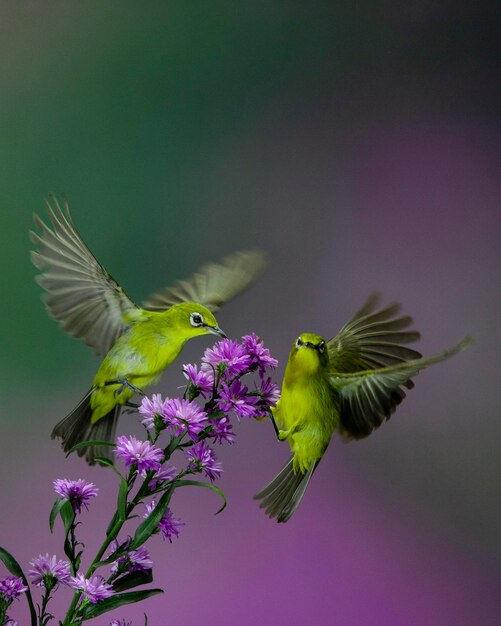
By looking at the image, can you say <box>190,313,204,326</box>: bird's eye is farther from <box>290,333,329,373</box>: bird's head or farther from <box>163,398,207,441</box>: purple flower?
<box>163,398,207,441</box>: purple flower

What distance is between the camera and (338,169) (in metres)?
1.87

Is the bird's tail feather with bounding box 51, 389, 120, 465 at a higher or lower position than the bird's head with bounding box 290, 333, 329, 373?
lower

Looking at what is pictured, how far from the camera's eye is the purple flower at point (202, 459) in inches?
36.3

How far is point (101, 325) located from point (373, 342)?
46 cm

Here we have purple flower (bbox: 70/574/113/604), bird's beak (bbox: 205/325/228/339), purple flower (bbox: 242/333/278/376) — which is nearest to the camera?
purple flower (bbox: 70/574/113/604)

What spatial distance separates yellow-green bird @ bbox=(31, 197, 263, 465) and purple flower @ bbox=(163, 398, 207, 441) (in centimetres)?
39

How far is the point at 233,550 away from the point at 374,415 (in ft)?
1.77

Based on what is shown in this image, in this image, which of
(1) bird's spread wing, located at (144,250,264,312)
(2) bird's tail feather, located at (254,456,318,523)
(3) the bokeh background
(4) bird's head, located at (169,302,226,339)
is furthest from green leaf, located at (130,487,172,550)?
(3) the bokeh background

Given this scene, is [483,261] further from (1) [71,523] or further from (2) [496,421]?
(1) [71,523]

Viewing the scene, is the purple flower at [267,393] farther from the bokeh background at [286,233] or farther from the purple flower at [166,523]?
the bokeh background at [286,233]

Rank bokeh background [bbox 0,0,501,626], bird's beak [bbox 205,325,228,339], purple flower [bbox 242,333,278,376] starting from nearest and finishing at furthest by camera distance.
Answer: purple flower [bbox 242,333,278,376] → bird's beak [bbox 205,325,228,339] → bokeh background [bbox 0,0,501,626]

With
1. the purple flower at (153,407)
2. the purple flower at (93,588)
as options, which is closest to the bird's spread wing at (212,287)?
the purple flower at (153,407)

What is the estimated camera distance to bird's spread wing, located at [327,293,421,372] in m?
1.43

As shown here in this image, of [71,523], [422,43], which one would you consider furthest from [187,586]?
[422,43]
